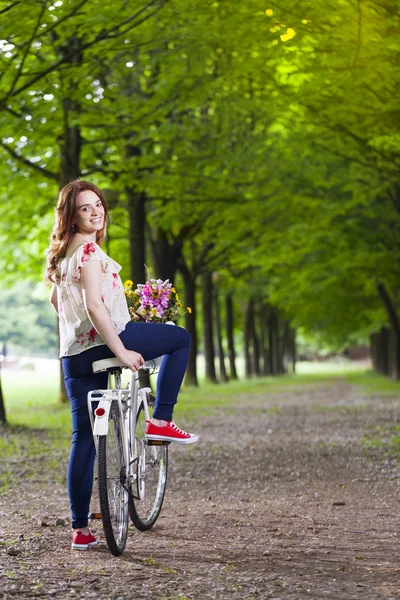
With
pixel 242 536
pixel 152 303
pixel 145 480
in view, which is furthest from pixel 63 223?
pixel 242 536

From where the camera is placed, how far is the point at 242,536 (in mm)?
5852

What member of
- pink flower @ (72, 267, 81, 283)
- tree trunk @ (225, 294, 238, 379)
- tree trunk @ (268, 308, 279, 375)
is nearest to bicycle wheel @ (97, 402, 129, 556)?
pink flower @ (72, 267, 81, 283)

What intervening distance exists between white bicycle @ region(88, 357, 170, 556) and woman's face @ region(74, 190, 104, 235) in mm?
728

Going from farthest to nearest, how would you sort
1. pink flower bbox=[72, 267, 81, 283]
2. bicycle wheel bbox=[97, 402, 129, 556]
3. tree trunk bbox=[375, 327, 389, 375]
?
1. tree trunk bbox=[375, 327, 389, 375]
2. pink flower bbox=[72, 267, 81, 283]
3. bicycle wheel bbox=[97, 402, 129, 556]

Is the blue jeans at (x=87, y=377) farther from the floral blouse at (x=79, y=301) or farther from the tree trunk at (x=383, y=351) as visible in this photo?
the tree trunk at (x=383, y=351)

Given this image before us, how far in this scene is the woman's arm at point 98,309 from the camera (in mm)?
5031

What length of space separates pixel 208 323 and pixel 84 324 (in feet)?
82.4

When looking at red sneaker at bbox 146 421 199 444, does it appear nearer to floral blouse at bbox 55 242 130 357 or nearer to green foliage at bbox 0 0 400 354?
floral blouse at bbox 55 242 130 357

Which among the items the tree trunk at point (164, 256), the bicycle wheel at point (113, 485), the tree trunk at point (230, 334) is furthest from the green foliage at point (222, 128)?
the bicycle wheel at point (113, 485)

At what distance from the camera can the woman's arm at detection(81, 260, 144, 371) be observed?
5031mm

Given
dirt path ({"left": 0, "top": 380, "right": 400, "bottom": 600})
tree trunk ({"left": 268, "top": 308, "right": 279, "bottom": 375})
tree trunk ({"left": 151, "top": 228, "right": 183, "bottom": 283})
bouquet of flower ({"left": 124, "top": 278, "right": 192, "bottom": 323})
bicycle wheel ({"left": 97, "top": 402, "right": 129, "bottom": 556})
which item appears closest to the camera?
dirt path ({"left": 0, "top": 380, "right": 400, "bottom": 600})

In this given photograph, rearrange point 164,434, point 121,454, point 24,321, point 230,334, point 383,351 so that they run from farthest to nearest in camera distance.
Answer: point 24,321
point 383,351
point 230,334
point 164,434
point 121,454

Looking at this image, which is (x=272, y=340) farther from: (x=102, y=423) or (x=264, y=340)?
(x=102, y=423)

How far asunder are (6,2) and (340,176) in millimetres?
12960
